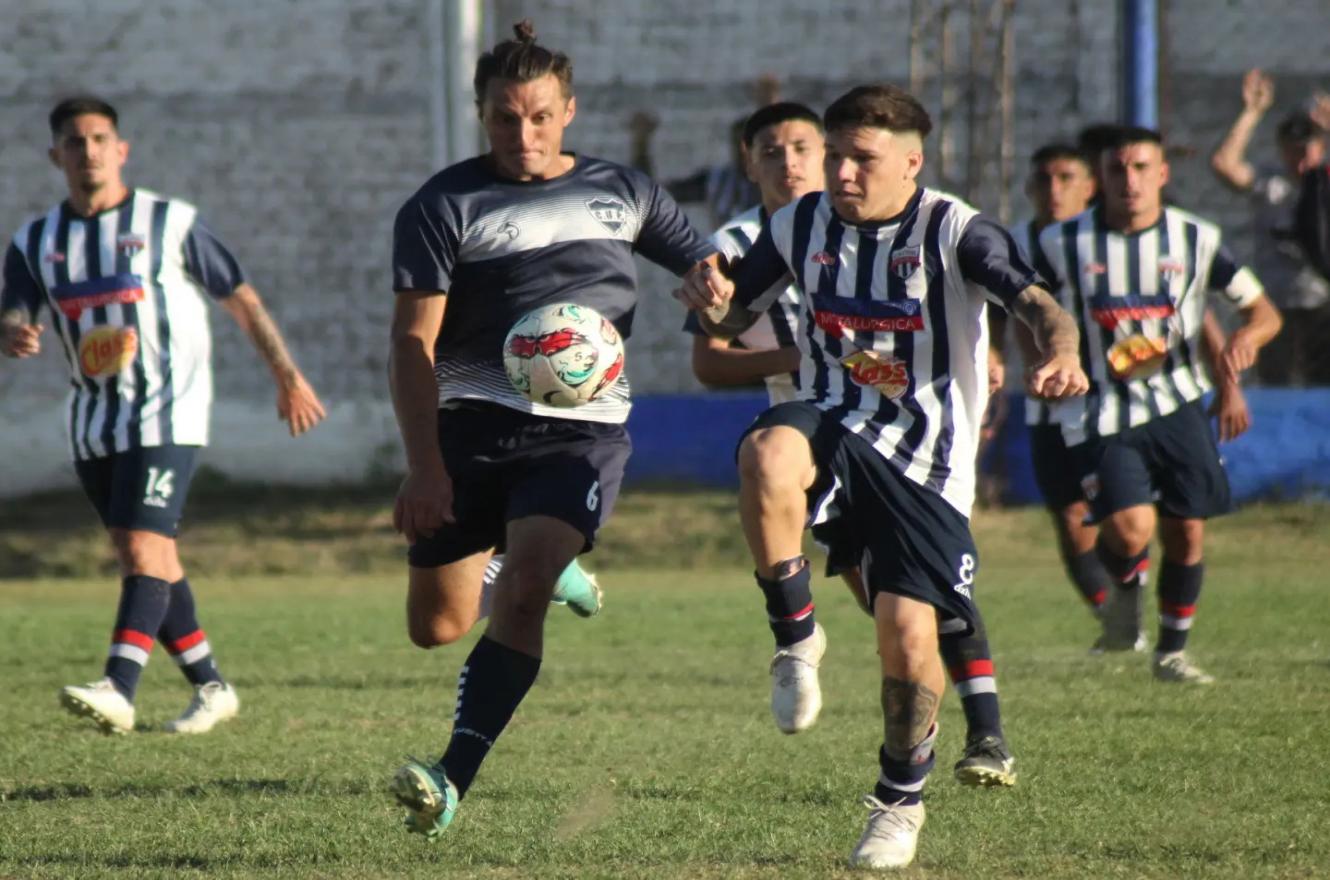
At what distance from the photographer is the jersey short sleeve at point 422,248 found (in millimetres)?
5195

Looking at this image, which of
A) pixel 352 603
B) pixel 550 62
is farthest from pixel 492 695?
pixel 352 603

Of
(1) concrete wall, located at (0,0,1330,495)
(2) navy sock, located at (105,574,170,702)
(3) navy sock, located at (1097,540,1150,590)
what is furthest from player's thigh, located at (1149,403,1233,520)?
(1) concrete wall, located at (0,0,1330,495)

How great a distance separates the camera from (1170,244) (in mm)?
8055

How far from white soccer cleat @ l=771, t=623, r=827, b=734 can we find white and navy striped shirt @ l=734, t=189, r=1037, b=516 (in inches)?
28.3

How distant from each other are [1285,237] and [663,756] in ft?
28.5

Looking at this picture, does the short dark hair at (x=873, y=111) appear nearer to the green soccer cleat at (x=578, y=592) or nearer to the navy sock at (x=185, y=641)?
the green soccer cleat at (x=578, y=592)

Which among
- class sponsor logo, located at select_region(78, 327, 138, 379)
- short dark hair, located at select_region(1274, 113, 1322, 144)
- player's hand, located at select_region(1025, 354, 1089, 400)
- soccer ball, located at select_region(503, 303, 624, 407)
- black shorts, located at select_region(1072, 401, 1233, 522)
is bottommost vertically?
black shorts, located at select_region(1072, 401, 1233, 522)

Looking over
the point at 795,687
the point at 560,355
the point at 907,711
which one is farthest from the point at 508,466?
the point at 907,711

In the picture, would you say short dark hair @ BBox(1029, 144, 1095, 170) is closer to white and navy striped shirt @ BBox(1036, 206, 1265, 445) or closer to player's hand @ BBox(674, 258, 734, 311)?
white and navy striped shirt @ BBox(1036, 206, 1265, 445)

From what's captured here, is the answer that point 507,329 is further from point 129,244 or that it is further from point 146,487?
point 129,244

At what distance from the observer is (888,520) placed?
4.92m

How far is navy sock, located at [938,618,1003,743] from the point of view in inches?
206

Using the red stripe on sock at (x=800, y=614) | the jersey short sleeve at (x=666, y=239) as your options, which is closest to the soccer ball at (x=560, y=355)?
the jersey short sleeve at (x=666, y=239)

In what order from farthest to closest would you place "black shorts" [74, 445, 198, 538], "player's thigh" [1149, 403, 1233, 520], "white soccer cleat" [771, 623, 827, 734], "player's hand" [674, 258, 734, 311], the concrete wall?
the concrete wall < "player's thigh" [1149, 403, 1233, 520] < "black shorts" [74, 445, 198, 538] < "white soccer cleat" [771, 623, 827, 734] < "player's hand" [674, 258, 734, 311]
